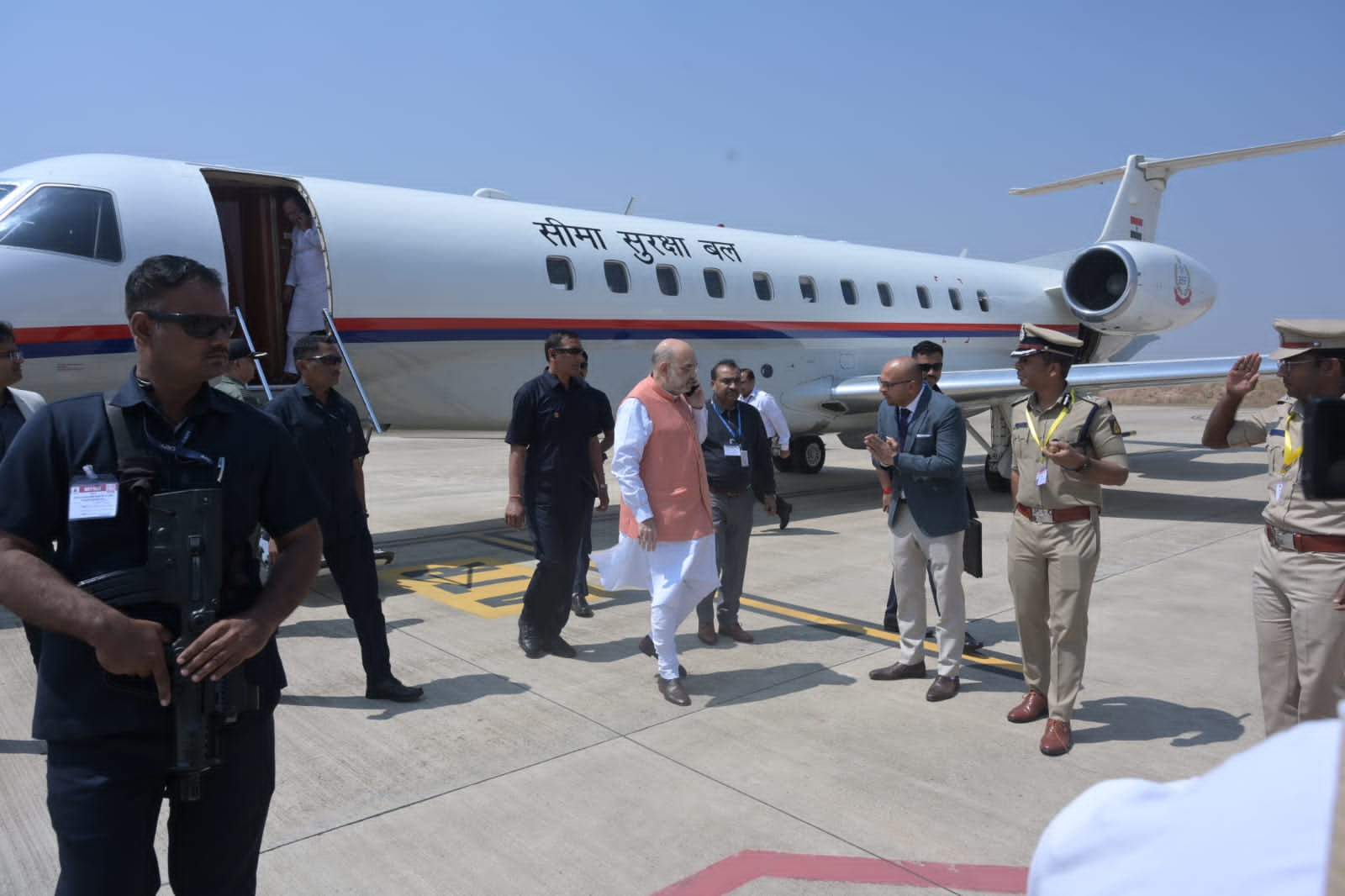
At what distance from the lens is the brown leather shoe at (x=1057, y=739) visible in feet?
14.1

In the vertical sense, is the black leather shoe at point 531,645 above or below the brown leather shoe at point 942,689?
below

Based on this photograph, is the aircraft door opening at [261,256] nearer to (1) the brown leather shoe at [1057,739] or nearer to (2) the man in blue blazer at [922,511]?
(2) the man in blue blazer at [922,511]

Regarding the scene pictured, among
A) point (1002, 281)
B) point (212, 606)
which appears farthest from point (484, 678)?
point (1002, 281)

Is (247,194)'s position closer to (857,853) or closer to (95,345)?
(95,345)

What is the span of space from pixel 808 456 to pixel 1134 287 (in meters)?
5.81

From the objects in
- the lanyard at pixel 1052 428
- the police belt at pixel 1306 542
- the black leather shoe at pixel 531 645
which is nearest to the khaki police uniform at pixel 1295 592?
the police belt at pixel 1306 542

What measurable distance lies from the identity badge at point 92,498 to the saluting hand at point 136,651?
24 cm

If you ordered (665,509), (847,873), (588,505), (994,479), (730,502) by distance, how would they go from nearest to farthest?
(847,873), (665,509), (588,505), (730,502), (994,479)

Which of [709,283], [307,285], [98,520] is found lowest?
[98,520]

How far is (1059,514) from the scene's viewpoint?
4.41 metres

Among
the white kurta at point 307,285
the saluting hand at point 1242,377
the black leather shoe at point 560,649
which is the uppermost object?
the white kurta at point 307,285

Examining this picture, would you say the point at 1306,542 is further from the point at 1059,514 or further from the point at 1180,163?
the point at 1180,163

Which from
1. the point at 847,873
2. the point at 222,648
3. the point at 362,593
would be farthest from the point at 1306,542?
the point at 362,593

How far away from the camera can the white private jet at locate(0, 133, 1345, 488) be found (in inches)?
285
